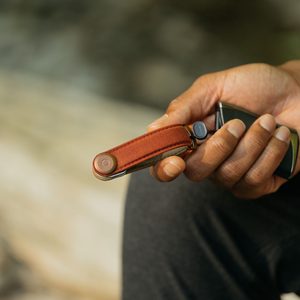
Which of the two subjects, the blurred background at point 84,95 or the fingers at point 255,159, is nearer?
the fingers at point 255,159

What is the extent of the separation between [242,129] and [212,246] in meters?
0.27

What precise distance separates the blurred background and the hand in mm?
487

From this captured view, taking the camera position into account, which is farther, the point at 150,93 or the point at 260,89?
the point at 150,93

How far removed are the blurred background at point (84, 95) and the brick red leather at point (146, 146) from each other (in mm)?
580

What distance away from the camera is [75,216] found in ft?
3.25

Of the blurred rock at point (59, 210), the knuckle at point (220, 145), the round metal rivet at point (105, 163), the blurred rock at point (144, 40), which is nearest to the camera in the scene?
the round metal rivet at point (105, 163)

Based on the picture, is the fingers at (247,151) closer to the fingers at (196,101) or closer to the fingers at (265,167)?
the fingers at (265,167)

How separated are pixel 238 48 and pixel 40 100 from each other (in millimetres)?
1254

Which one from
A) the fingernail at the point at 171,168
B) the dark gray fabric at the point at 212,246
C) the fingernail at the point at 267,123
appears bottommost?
the dark gray fabric at the point at 212,246

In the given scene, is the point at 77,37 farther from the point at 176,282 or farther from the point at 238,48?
the point at 176,282

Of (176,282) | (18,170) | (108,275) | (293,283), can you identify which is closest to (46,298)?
(108,275)

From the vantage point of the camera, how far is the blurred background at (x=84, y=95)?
979mm

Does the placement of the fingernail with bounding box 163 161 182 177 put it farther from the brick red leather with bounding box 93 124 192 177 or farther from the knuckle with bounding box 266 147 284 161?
the knuckle with bounding box 266 147 284 161

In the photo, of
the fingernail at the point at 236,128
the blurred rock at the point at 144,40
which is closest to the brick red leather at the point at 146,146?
the fingernail at the point at 236,128
